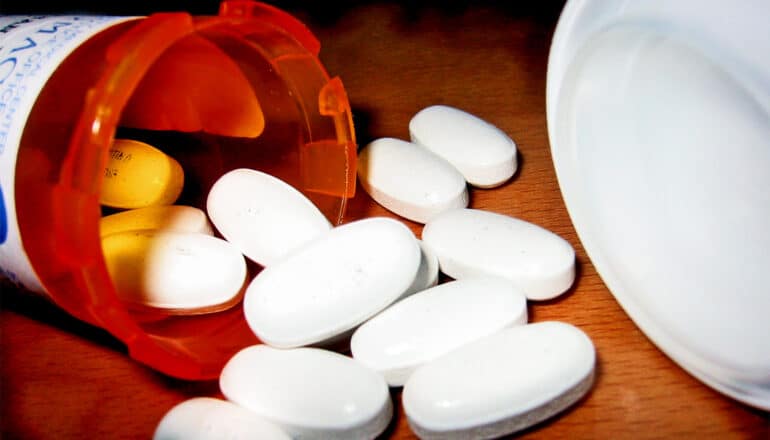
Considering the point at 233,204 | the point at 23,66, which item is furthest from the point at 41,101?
the point at 233,204

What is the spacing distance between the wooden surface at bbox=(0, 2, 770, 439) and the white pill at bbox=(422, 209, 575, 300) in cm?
3

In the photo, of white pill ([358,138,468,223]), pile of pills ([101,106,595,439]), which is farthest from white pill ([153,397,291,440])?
white pill ([358,138,468,223])

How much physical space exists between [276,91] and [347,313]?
237 millimetres

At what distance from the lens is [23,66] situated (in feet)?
1.50

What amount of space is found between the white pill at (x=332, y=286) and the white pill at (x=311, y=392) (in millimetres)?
17

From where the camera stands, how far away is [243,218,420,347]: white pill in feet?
1.54

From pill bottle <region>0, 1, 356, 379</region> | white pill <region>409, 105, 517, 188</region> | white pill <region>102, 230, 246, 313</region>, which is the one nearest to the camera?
pill bottle <region>0, 1, 356, 379</region>

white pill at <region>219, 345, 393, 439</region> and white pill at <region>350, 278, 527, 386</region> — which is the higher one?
white pill at <region>350, 278, 527, 386</region>

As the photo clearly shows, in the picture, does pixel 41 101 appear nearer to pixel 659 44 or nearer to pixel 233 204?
pixel 233 204

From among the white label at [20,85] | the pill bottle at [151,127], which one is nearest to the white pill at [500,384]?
the pill bottle at [151,127]

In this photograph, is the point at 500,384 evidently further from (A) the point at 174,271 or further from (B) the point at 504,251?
(A) the point at 174,271

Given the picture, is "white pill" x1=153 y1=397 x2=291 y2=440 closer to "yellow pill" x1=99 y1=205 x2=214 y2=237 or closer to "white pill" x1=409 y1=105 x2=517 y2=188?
"yellow pill" x1=99 y1=205 x2=214 y2=237

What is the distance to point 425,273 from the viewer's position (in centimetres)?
53

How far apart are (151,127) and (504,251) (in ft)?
1.18
